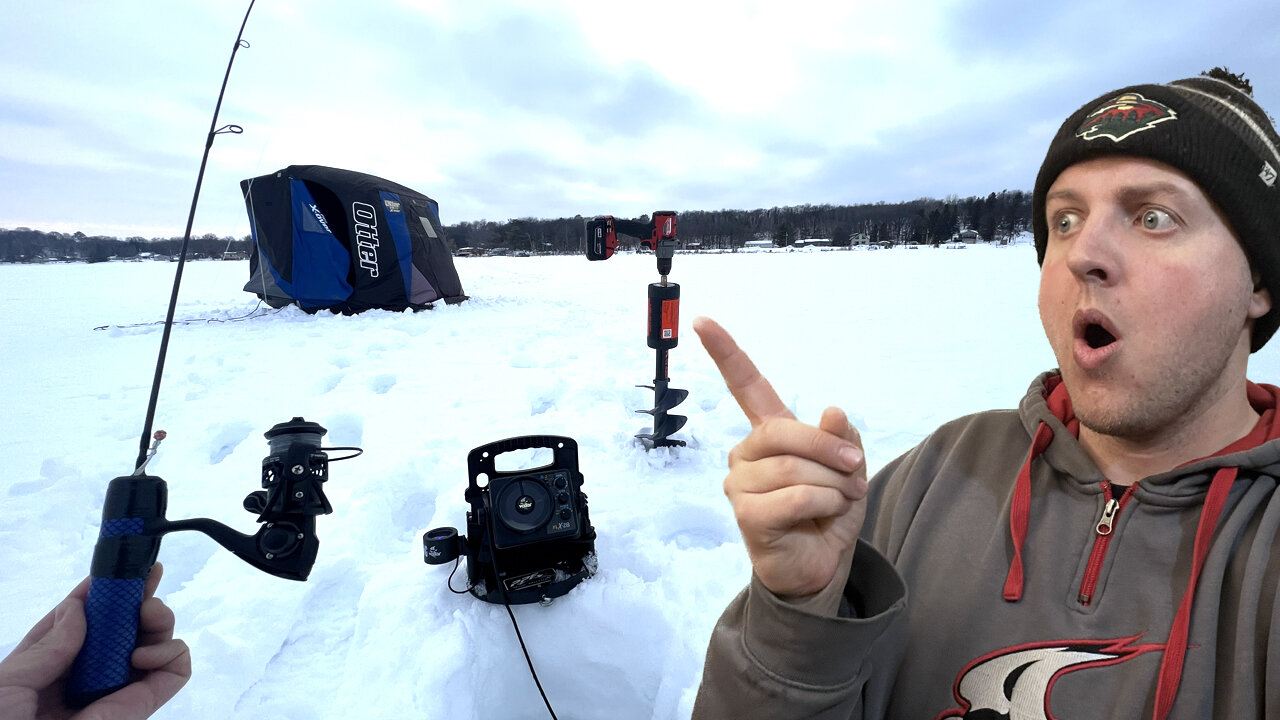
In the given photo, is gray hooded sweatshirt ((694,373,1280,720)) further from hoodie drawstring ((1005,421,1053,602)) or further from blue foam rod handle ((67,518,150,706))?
blue foam rod handle ((67,518,150,706))

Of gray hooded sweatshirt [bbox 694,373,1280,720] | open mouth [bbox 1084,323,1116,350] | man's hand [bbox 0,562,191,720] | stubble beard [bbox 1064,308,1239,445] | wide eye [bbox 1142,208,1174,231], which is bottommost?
man's hand [bbox 0,562,191,720]

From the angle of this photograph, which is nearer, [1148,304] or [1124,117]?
[1148,304]

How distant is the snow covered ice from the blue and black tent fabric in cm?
50

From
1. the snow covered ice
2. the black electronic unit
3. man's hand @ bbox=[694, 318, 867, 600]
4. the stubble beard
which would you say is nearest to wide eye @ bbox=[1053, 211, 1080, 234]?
the stubble beard

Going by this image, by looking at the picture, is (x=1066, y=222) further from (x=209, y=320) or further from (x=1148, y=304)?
(x=209, y=320)

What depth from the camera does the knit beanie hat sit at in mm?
1117

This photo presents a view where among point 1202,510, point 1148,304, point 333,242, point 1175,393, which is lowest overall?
point 1202,510

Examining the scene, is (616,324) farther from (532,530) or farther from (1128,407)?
(1128,407)

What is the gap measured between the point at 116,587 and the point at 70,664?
0.15 meters

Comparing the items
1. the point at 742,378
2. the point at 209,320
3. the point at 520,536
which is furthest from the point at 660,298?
the point at 209,320

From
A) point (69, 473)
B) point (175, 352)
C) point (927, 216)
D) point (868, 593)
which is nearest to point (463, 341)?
point (175, 352)

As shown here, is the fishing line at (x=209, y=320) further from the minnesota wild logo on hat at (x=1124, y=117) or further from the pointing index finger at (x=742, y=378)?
the minnesota wild logo on hat at (x=1124, y=117)

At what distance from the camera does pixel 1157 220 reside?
1.14 metres

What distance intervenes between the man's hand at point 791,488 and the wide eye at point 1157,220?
799mm
